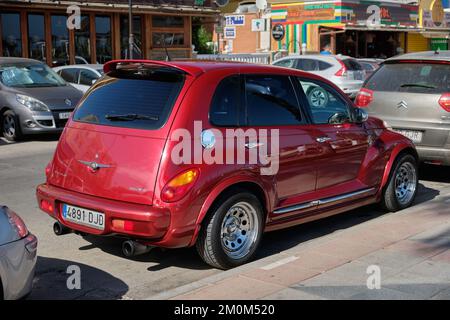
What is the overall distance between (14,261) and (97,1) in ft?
60.7

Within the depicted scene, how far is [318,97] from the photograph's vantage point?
6434 millimetres

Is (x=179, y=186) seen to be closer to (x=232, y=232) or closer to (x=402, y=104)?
(x=232, y=232)

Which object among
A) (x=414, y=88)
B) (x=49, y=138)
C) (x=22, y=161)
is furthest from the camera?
(x=49, y=138)

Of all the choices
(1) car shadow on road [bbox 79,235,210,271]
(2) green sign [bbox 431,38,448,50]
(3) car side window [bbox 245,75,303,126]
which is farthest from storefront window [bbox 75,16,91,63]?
(2) green sign [bbox 431,38,448,50]

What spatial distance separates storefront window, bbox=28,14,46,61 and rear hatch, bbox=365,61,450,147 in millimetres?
14997

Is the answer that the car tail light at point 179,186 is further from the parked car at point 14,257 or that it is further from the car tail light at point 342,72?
the car tail light at point 342,72

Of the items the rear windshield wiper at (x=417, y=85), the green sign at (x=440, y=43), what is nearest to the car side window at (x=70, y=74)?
the rear windshield wiper at (x=417, y=85)

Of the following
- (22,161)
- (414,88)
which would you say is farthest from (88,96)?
(22,161)

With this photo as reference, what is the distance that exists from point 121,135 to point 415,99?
15.2ft

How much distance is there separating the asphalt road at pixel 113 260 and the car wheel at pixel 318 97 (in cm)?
131

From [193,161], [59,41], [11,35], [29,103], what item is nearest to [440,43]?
[59,41]

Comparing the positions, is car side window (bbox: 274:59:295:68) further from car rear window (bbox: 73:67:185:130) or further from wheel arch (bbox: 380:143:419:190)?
car rear window (bbox: 73:67:185:130)

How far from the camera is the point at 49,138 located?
44.1 ft
